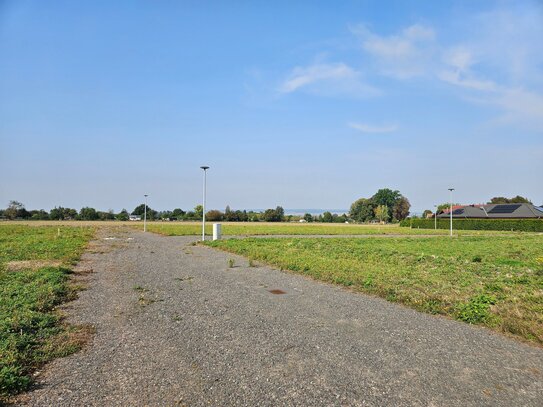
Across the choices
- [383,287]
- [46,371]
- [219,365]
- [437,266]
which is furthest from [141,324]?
[437,266]

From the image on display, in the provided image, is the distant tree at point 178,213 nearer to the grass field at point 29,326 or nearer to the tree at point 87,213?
the tree at point 87,213

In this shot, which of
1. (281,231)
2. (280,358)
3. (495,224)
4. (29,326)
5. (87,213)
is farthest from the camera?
(87,213)

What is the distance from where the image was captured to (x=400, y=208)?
392 ft

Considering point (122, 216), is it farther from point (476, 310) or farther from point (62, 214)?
point (476, 310)

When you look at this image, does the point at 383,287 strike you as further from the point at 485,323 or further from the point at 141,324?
the point at 141,324

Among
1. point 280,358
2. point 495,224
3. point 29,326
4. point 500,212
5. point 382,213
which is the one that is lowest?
point 280,358

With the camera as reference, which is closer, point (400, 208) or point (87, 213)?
point (87, 213)

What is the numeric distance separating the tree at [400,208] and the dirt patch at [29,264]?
382 feet

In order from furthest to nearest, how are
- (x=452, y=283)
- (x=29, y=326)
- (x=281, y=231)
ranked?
1. (x=281, y=231)
2. (x=452, y=283)
3. (x=29, y=326)

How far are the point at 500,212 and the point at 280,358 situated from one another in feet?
253

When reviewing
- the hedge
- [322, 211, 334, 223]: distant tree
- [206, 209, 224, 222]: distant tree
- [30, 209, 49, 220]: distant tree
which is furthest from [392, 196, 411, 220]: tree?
[30, 209, 49, 220]: distant tree

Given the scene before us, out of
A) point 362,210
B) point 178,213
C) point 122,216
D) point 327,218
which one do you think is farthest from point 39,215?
point 362,210

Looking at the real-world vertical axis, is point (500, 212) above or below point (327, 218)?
above

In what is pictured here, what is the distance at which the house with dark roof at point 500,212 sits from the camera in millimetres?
62562
